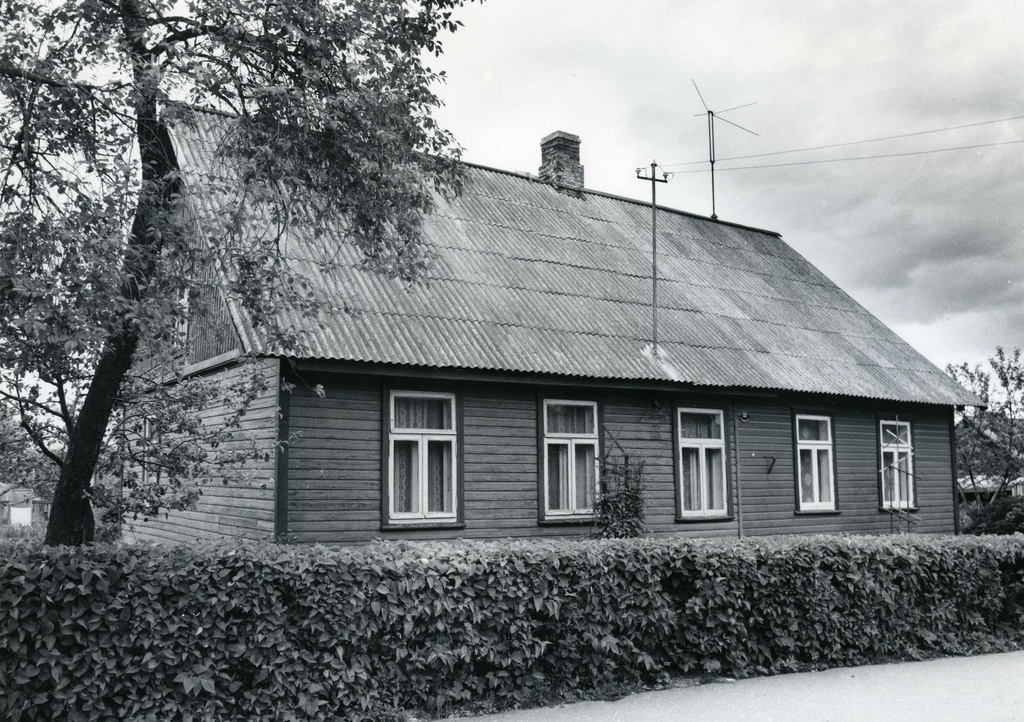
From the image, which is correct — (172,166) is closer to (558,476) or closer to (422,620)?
(422,620)

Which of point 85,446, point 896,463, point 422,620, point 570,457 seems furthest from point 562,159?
point 422,620

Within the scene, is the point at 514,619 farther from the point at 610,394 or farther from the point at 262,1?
the point at 610,394

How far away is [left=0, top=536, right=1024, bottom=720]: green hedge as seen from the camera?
263 inches

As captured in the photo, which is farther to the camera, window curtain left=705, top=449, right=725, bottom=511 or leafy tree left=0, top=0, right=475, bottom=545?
window curtain left=705, top=449, right=725, bottom=511

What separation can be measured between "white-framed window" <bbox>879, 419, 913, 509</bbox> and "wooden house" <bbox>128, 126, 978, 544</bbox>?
50 mm

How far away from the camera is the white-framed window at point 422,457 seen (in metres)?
13.4

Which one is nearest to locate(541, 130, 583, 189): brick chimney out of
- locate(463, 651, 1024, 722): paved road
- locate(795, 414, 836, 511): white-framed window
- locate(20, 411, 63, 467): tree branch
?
locate(795, 414, 836, 511): white-framed window

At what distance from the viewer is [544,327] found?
1570 cm

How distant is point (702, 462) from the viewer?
55.5 ft

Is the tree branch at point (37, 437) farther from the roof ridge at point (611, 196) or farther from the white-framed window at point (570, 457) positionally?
the roof ridge at point (611, 196)

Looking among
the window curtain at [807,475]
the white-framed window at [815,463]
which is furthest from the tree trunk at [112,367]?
the window curtain at [807,475]

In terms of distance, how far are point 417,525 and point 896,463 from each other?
1206 centimetres

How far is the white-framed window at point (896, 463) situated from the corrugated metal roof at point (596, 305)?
0.90m

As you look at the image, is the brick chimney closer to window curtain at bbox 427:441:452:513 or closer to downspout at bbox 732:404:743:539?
downspout at bbox 732:404:743:539
